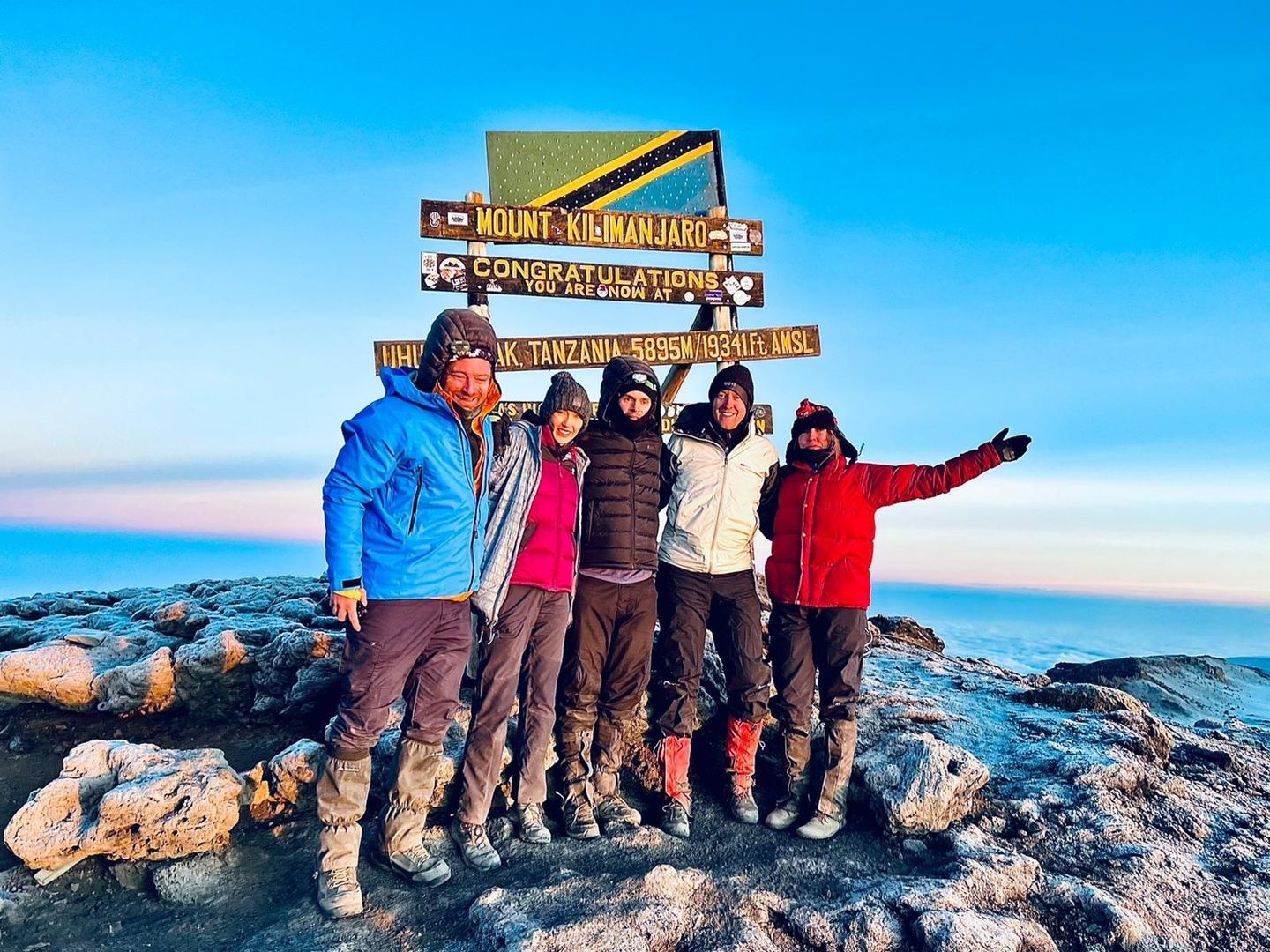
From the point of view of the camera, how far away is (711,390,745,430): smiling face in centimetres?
550

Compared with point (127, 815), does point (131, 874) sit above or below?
Result: below

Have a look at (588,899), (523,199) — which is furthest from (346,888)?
(523,199)

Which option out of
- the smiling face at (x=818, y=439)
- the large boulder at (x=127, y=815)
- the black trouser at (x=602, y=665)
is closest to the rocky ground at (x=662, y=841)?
the large boulder at (x=127, y=815)

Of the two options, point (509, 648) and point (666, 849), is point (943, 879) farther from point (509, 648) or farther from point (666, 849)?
point (509, 648)

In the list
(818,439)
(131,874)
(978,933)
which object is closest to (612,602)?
(818,439)

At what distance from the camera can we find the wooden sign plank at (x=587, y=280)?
25.0 ft

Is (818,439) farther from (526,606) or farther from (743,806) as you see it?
(743,806)

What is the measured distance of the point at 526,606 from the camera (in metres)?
4.72

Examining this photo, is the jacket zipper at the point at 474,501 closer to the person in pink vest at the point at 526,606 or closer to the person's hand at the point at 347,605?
the person in pink vest at the point at 526,606

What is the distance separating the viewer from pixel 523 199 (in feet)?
26.8

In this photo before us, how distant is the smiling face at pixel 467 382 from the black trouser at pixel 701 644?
75.4 inches

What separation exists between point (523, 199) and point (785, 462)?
4.57 meters

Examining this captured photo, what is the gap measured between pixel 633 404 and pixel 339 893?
344 cm

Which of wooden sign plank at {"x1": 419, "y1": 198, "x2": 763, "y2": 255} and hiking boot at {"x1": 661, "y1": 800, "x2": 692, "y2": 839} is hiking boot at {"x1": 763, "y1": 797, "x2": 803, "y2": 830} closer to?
hiking boot at {"x1": 661, "y1": 800, "x2": 692, "y2": 839}
